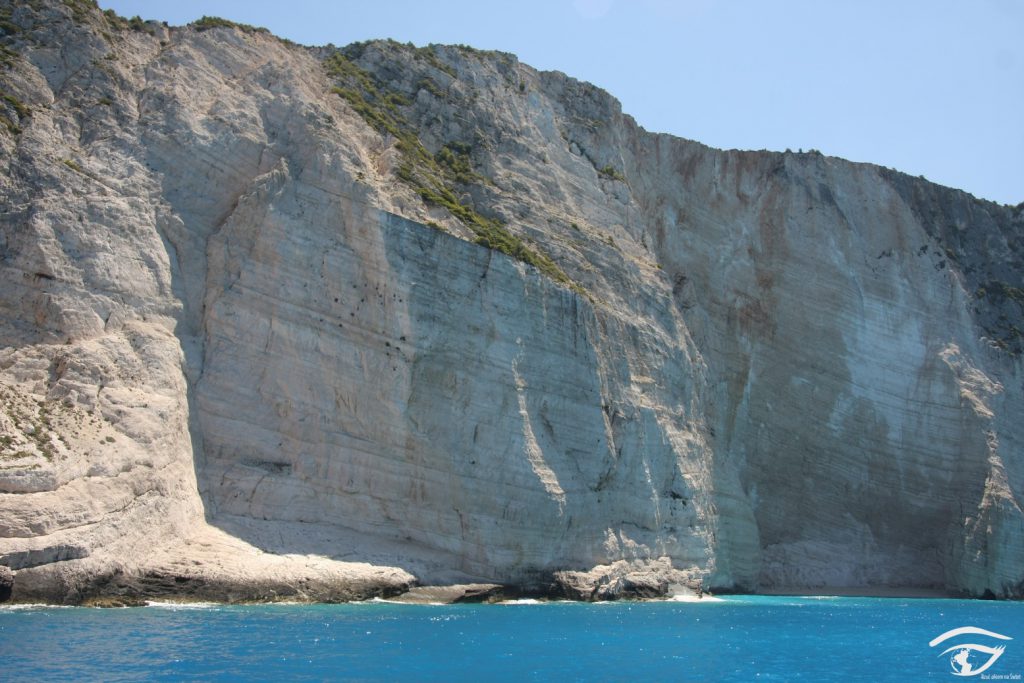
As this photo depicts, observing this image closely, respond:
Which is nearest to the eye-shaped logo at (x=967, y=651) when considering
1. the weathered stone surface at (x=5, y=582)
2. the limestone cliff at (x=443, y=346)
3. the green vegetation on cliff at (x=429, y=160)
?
the limestone cliff at (x=443, y=346)

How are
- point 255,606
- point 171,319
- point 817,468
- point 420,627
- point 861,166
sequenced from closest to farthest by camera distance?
point 420,627
point 255,606
point 171,319
point 817,468
point 861,166

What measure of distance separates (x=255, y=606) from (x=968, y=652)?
17503 millimetres

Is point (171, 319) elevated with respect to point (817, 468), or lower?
elevated

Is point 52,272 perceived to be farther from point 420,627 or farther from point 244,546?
point 420,627

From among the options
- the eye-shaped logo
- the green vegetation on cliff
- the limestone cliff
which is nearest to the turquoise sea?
the eye-shaped logo

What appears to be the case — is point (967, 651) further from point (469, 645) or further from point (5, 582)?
point (5, 582)

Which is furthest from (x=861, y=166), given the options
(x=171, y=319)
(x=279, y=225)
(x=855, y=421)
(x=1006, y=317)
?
(x=171, y=319)

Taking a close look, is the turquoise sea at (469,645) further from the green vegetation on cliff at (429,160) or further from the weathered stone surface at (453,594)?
the green vegetation on cliff at (429,160)

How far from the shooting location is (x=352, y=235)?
33906 millimetres

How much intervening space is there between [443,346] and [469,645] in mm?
13574

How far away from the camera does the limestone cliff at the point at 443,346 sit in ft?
92.8

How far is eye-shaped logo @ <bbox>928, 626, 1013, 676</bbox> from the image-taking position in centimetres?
2122

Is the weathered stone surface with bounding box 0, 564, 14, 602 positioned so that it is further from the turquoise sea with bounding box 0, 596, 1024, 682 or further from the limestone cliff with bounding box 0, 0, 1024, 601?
the turquoise sea with bounding box 0, 596, 1024, 682

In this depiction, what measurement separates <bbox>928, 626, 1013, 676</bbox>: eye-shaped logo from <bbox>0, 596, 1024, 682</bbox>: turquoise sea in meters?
0.12
